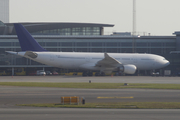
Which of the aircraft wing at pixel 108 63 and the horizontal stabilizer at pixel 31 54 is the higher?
the horizontal stabilizer at pixel 31 54

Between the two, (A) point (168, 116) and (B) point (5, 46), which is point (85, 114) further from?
(B) point (5, 46)

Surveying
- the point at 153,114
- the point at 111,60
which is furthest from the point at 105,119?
the point at 111,60

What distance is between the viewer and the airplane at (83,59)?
2009 inches

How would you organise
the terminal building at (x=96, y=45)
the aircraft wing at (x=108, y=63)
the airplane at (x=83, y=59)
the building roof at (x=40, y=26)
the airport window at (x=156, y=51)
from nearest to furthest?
the aircraft wing at (x=108, y=63)
the airplane at (x=83, y=59)
the terminal building at (x=96, y=45)
the airport window at (x=156, y=51)
the building roof at (x=40, y=26)

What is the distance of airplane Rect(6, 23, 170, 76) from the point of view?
5103 centimetres

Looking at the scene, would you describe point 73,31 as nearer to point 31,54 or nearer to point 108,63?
point 108,63

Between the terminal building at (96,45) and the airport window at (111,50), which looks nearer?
the terminal building at (96,45)

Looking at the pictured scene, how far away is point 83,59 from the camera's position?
53250 millimetres

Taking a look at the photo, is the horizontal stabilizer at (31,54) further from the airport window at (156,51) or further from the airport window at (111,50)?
the airport window at (156,51)

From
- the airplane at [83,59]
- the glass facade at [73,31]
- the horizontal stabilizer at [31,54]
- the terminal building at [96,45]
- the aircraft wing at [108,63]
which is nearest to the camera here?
the horizontal stabilizer at [31,54]

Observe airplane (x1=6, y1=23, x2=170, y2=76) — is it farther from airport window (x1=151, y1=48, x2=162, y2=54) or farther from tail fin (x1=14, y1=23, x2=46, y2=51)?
airport window (x1=151, y1=48, x2=162, y2=54)

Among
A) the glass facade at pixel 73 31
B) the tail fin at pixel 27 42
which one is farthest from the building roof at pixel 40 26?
the tail fin at pixel 27 42

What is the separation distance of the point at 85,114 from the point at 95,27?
247 feet

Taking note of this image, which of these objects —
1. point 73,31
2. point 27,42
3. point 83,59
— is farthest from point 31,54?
point 73,31
